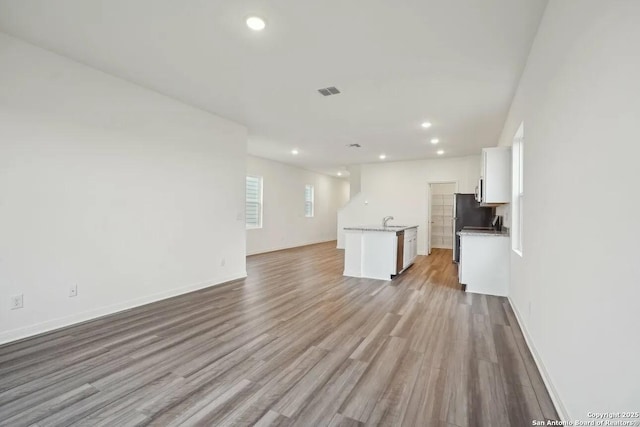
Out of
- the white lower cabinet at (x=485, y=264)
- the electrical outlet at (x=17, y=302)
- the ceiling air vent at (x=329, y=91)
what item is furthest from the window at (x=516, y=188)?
the electrical outlet at (x=17, y=302)

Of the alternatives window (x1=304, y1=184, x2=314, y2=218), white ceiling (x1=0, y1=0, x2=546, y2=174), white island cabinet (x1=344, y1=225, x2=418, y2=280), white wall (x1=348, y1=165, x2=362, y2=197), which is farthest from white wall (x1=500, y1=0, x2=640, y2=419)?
window (x1=304, y1=184, x2=314, y2=218)

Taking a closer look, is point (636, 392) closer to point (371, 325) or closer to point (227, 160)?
point (371, 325)

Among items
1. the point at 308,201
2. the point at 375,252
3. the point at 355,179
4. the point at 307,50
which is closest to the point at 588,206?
the point at 307,50

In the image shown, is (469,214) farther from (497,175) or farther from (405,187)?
(497,175)

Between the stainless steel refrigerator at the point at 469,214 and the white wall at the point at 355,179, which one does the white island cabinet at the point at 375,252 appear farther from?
the white wall at the point at 355,179

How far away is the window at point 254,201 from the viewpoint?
27.6ft

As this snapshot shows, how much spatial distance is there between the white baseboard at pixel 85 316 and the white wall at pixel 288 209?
396 centimetres

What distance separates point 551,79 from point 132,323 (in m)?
4.34

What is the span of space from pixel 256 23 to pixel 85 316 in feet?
11.2

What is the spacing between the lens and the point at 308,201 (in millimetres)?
11227

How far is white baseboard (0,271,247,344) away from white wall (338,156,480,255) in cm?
607

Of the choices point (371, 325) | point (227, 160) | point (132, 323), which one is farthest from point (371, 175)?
point (132, 323)

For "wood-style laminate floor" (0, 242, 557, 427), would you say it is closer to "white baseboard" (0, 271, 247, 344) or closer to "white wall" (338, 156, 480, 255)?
"white baseboard" (0, 271, 247, 344)

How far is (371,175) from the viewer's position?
956cm
